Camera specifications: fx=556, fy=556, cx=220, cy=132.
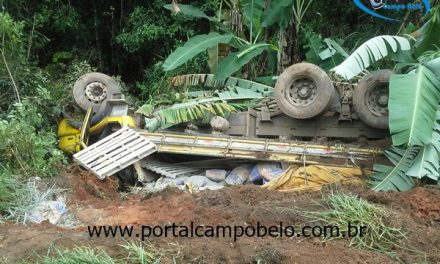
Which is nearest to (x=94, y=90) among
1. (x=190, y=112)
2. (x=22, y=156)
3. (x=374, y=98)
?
(x=190, y=112)

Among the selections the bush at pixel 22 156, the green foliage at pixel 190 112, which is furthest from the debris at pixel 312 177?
the bush at pixel 22 156

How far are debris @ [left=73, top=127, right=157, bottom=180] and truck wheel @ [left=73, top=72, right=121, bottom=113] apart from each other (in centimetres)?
183

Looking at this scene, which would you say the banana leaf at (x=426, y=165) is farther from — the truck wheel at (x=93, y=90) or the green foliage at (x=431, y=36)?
the truck wheel at (x=93, y=90)

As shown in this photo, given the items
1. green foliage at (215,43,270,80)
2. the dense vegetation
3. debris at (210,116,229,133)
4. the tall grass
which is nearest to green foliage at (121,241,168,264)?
the tall grass

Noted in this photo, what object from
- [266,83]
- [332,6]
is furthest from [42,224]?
Result: [332,6]

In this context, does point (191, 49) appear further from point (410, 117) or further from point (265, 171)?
point (410, 117)

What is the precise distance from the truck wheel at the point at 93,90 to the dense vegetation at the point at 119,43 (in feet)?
1.78

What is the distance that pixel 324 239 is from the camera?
16.6ft

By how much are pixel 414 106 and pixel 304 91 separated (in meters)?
2.09

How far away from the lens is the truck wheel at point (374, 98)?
7.95m

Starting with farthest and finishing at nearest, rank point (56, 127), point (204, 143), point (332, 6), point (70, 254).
A: point (332, 6)
point (56, 127)
point (204, 143)
point (70, 254)

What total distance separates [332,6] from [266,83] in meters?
3.91

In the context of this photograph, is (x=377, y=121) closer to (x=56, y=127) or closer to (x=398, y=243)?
(x=398, y=243)

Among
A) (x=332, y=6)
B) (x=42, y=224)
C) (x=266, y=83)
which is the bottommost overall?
(x=42, y=224)
